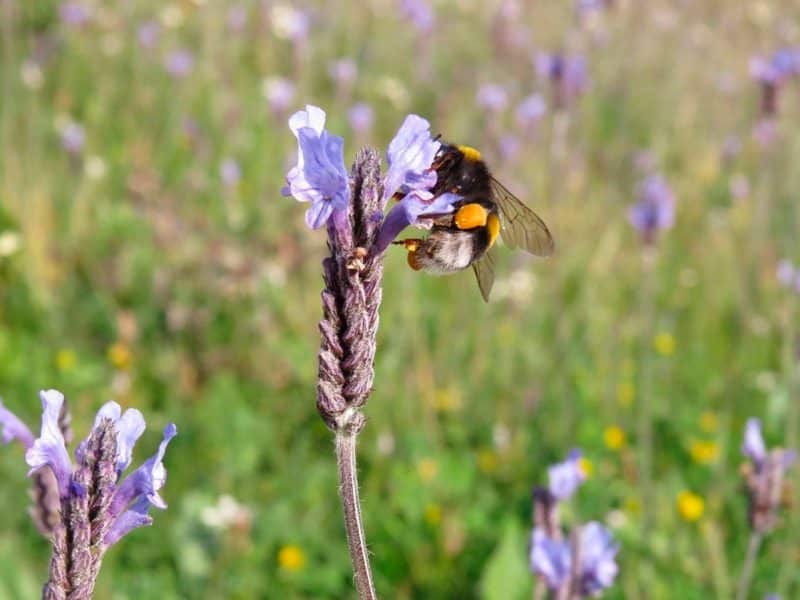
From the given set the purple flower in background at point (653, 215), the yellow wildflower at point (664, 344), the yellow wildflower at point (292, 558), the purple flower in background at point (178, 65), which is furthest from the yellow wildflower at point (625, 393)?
the purple flower in background at point (178, 65)

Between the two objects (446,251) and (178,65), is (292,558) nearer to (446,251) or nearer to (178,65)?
(446,251)

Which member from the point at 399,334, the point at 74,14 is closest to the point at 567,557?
the point at 399,334

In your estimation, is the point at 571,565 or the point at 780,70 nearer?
the point at 571,565

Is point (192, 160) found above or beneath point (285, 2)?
beneath

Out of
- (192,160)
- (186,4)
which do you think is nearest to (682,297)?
(192,160)

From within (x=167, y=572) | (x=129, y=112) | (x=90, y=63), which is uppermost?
(x=90, y=63)

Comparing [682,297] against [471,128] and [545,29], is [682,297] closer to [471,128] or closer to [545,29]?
[471,128]
